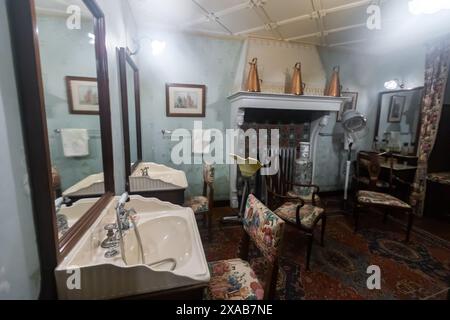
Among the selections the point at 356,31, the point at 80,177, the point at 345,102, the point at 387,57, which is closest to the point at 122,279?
the point at 80,177

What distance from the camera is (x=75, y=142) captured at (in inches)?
36.0

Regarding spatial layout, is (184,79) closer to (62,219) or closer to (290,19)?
(290,19)

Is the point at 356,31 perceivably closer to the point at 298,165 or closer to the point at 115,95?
the point at 298,165

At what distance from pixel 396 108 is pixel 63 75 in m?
4.09

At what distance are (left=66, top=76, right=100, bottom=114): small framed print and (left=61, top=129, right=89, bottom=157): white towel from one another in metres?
0.09

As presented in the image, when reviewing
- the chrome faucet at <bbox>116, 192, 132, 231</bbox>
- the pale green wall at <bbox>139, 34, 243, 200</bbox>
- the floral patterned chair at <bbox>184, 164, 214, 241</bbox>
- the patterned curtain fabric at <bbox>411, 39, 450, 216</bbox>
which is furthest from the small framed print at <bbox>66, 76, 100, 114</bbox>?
the patterned curtain fabric at <bbox>411, 39, 450, 216</bbox>

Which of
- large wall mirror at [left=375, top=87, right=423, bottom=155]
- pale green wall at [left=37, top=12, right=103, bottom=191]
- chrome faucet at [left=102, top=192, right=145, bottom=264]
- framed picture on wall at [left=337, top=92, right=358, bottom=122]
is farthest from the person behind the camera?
framed picture on wall at [left=337, top=92, right=358, bottom=122]

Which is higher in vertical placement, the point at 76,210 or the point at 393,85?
the point at 393,85

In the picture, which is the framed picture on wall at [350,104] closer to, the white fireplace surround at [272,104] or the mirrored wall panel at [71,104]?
the white fireplace surround at [272,104]

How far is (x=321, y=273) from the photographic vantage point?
5.77 feet

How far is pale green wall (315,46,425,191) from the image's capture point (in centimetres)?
305

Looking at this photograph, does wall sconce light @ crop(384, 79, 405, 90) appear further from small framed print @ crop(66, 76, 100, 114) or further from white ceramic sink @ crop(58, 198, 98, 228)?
white ceramic sink @ crop(58, 198, 98, 228)

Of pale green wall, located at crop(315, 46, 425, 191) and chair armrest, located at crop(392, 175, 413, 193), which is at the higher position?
pale green wall, located at crop(315, 46, 425, 191)

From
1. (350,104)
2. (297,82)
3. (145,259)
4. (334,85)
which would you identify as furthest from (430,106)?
(145,259)
